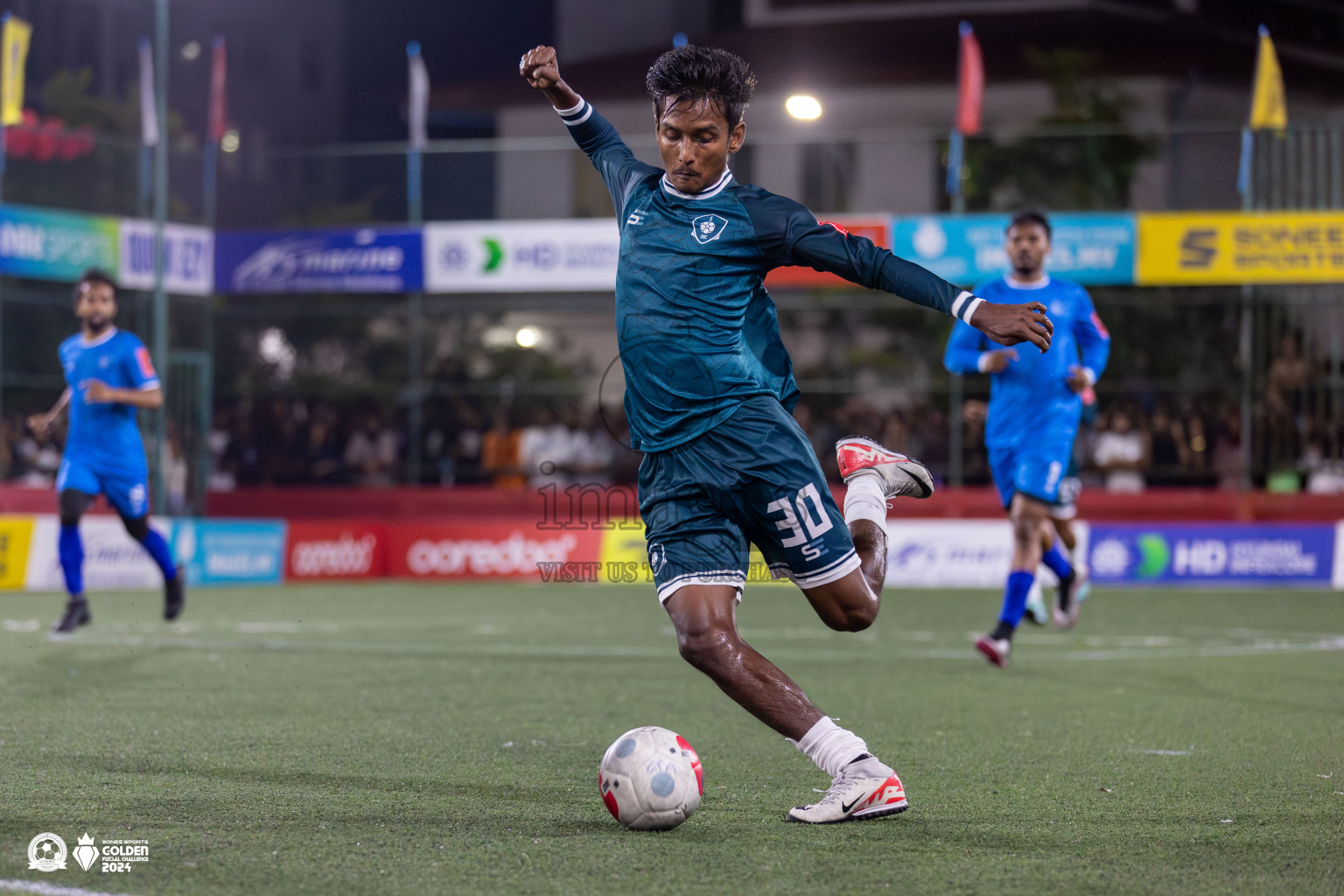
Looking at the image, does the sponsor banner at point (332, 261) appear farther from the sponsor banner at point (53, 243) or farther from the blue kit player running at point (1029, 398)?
the blue kit player running at point (1029, 398)

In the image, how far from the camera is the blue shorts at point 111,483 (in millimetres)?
9914

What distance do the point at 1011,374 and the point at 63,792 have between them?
19.6 ft

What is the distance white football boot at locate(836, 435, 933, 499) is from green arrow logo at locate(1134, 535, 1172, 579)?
1241 centimetres

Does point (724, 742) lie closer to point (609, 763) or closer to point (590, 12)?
point (609, 763)

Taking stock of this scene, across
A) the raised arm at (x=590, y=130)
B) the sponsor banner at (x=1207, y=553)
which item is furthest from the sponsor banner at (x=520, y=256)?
the raised arm at (x=590, y=130)

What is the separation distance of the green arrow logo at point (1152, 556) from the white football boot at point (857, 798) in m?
13.4

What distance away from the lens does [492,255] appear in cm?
2080

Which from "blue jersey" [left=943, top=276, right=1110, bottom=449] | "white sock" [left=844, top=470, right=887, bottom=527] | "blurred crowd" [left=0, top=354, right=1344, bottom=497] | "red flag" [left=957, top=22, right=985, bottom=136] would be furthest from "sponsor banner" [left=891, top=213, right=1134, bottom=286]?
"white sock" [left=844, top=470, right=887, bottom=527]

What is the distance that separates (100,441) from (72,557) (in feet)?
2.66

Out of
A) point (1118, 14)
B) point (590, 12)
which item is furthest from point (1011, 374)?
point (590, 12)

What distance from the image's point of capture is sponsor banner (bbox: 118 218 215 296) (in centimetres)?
2123

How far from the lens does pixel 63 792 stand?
468cm

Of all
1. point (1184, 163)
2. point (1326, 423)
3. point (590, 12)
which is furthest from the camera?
point (590, 12)

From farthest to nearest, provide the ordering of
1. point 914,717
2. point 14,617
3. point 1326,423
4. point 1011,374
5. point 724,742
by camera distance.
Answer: point 1326,423 < point 14,617 < point 1011,374 < point 914,717 < point 724,742
